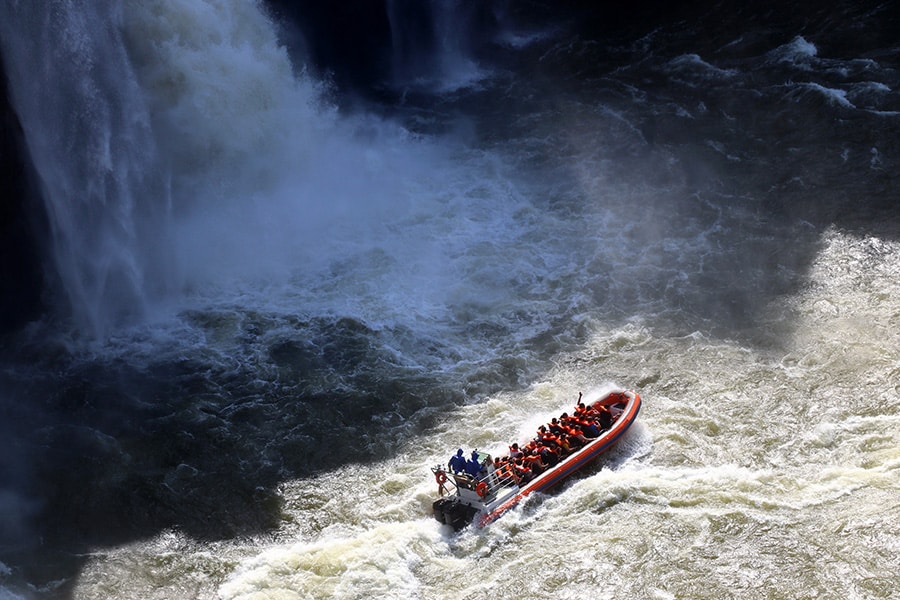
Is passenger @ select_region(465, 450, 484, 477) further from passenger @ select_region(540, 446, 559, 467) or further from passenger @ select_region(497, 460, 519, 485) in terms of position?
passenger @ select_region(540, 446, 559, 467)

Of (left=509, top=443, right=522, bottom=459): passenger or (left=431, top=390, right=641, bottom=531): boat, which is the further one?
(left=509, top=443, right=522, bottom=459): passenger

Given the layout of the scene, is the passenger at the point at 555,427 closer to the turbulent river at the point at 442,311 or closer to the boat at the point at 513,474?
the boat at the point at 513,474

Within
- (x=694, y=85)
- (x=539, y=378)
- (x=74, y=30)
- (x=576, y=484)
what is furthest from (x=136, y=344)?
(x=694, y=85)

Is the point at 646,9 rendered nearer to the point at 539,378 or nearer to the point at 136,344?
the point at 539,378

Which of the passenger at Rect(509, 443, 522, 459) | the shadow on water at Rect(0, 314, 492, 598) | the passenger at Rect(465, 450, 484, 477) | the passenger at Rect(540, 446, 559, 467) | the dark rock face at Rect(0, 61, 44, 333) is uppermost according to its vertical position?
the dark rock face at Rect(0, 61, 44, 333)

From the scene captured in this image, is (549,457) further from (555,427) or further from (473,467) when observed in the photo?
(473,467)

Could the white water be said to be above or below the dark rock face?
below

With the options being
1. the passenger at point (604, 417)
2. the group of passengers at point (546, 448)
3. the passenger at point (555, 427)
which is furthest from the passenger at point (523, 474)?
the passenger at point (604, 417)

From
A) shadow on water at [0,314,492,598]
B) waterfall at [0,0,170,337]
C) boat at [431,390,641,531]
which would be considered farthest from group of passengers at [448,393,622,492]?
waterfall at [0,0,170,337]

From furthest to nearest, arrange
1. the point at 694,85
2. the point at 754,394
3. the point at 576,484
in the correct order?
the point at 694,85
the point at 754,394
the point at 576,484
